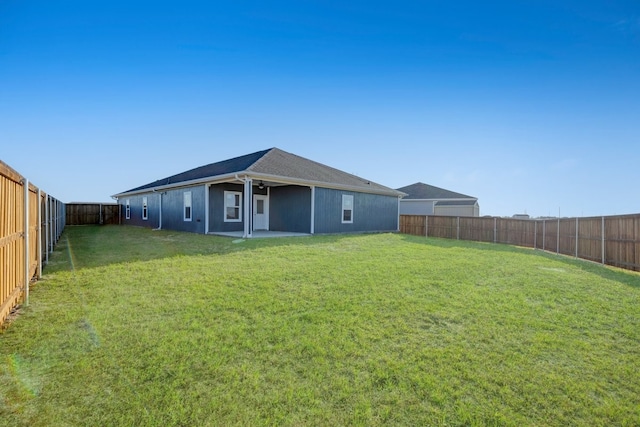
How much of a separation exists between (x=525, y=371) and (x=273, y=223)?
14.2m

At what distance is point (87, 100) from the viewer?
1170 centimetres

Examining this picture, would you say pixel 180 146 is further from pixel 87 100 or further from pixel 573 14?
pixel 573 14

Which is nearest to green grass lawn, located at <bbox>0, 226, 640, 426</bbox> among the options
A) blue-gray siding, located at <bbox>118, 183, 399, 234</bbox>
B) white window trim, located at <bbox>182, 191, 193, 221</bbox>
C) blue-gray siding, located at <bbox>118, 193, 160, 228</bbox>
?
blue-gray siding, located at <bbox>118, 183, 399, 234</bbox>

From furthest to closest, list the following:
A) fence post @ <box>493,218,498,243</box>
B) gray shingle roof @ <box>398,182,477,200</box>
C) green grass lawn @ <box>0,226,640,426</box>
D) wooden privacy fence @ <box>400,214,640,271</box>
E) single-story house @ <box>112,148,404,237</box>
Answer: gray shingle roof @ <box>398,182,477,200</box> < fence post @ <box>493,218,498,243</box> < single-story house @ <box>112,148,404,237</box> < wooden privacy fence @ <box>400,214,640,271</box> < green grass lawn @ <box>0,226,640,426</box>

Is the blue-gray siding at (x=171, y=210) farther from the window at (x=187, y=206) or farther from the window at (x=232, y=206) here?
the window at (x=232, y=206)

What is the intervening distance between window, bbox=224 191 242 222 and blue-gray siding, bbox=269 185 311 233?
1904 millimetres

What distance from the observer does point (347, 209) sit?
52.2 feet

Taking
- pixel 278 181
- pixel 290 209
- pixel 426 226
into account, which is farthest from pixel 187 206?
pixel 426 226

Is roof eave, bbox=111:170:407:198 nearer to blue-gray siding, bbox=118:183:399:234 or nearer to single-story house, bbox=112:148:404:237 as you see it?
single-story house, bbox=112:148:404:237

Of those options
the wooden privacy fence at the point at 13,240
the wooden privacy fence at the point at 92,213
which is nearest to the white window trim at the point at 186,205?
the wooden privacy fence at the point at 13,240

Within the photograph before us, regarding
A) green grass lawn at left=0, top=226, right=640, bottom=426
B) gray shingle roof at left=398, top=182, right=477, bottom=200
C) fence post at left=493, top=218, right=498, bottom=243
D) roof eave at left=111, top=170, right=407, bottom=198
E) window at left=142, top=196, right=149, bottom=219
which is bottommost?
green grass lawn at left=0, top=226, right=640, bottom=426

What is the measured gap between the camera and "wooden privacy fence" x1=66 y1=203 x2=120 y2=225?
23.1m

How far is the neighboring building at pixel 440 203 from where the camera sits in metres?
26.0

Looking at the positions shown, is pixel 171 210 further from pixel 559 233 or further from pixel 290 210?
pixel 559 233
